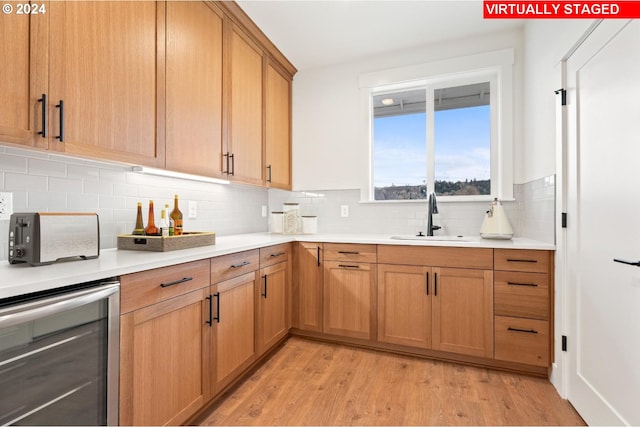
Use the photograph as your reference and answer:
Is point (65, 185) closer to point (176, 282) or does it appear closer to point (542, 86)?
point (176, 282)


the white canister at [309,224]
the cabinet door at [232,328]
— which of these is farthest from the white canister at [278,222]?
the cabinet door at [232,328]

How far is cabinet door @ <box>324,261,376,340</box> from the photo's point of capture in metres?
2.48

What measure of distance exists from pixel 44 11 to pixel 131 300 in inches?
47.3

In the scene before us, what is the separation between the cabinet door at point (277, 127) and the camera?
294 centimetres

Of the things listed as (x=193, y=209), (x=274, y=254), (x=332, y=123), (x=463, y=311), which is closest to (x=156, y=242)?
(x=193, y=209)

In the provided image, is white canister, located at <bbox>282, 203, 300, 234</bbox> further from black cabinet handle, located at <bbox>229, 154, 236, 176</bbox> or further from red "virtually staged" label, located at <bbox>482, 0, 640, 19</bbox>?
red "virtually staged" label, located at <bbox>482, 0, 640, 19</bbox>

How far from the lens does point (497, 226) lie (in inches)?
92.8

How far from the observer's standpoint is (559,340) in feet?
6.28

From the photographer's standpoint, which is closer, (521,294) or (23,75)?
(23,75)

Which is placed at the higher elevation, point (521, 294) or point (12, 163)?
point (12, 163)

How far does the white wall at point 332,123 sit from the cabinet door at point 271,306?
3.74ft

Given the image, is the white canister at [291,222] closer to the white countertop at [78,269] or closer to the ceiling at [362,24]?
the white countertop at [78,269]

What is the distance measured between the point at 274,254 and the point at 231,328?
67cm

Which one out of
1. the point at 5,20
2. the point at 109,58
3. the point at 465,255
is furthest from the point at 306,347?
the point at 5,20
